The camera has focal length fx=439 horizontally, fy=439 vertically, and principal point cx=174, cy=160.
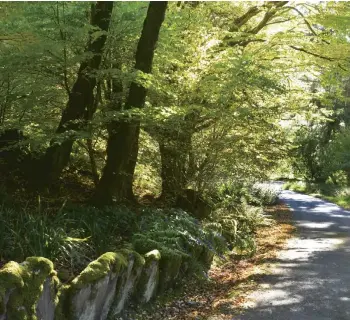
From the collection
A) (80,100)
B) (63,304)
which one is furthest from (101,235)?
(80,100)

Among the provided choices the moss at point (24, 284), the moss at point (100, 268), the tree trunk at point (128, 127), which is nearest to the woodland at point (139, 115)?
the tree trunk at point (128, 127)

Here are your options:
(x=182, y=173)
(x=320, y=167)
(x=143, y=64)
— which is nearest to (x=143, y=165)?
(x=182, y=173)

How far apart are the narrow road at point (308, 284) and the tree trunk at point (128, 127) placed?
3.58m

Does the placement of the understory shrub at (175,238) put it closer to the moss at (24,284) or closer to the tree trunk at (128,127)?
the tree trunk at (128,127)

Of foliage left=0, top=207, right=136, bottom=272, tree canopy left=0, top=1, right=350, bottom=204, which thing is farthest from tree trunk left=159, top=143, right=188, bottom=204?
foliage left=0, top=207, right=136, bottom=272

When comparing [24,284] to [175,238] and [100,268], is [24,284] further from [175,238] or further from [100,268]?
[175,238]

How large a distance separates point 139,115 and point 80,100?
2.06 meters

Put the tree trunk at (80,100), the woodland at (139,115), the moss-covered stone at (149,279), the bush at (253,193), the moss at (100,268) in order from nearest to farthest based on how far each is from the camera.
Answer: the moss at (100,268) < the moss-covered stone at (149,279) < the woodland at (139,115) < the tree trunk at (80,100) < the bush at (253,193)

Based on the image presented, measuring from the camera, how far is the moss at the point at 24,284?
354cm

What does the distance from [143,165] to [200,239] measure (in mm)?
4254

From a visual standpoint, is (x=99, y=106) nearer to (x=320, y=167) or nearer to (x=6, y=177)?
(x=6, y=177)

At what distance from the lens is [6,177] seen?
33.8 feet

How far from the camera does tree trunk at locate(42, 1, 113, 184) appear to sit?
28.7ft

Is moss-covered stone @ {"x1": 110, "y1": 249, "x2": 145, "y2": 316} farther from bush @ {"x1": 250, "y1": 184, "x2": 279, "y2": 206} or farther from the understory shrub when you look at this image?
bush @ {"x1": 250, "y1": 184, "x2": 279, "y2": 206}
